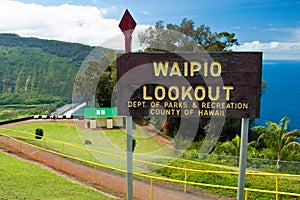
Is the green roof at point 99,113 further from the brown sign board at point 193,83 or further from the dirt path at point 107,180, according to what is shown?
the brown sign board at point 193,83

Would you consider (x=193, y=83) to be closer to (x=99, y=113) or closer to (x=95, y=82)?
(x=99, y=113)

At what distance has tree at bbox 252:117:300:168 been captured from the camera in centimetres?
1650

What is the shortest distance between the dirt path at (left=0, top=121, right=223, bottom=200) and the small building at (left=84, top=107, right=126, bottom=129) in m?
9.78

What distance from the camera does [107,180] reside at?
11.1 metres

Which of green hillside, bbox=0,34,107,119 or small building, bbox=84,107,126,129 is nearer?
small building, bbox=84,107,126,129

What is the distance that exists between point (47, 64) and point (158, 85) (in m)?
71.8

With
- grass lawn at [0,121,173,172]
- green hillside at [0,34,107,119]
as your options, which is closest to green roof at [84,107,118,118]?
grass lawn at [0,121,173,172]

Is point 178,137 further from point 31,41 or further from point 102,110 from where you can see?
point 31,41

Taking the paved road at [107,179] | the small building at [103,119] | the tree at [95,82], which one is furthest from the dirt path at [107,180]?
the tree at [95,82]

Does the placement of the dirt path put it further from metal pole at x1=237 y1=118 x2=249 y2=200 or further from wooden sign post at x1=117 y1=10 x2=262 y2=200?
wooden sign post at x1=117 y1=10 x2=262 y2=200

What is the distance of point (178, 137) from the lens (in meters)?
19.2

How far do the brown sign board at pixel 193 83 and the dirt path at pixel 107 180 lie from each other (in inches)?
198

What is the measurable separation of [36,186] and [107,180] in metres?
2.50

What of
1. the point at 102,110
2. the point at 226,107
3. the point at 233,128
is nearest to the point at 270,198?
the point at 226,107
